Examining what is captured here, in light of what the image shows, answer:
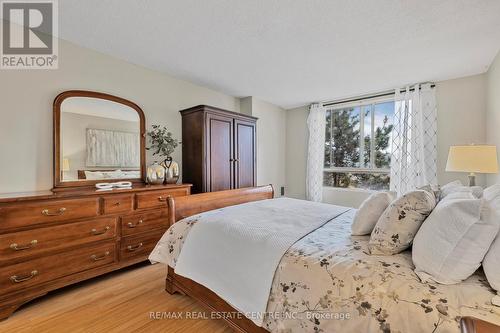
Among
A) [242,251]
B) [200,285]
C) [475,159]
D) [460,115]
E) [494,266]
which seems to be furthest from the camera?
[460,115]

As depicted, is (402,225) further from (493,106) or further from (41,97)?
(41,97)

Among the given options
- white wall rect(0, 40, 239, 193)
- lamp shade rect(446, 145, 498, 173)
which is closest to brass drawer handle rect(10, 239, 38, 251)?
white wall rect(0, 40, 239, 193)

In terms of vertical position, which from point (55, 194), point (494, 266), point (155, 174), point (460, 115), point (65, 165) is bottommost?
point (494, 266)

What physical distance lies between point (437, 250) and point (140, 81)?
316cm

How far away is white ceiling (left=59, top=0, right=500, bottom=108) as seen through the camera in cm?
173

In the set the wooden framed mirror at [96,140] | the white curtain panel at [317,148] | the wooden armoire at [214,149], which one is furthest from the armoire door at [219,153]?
the white curtain panel at [317,148]

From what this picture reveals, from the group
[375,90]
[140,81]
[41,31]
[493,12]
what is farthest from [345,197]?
[41,31]

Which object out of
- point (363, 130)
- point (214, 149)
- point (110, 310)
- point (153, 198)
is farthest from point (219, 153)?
point (363, 130)

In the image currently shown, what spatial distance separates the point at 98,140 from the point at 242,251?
2103 millimetres

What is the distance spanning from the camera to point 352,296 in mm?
1012

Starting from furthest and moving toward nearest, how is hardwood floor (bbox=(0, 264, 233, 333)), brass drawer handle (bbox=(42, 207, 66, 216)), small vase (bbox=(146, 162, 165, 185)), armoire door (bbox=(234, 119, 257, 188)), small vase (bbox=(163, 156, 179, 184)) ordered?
1. armoire door (bbox=(234, 119, 257, 188))
2. small vase (bbox=(163, 156, 179, 184))
3. small vase (bbox=(146, 162, 165, 185))
4. brass drawer handle (bbox=(42, 207, 66, 216))
5. hardwood floor (bbox=(0, 264, 233, 333))

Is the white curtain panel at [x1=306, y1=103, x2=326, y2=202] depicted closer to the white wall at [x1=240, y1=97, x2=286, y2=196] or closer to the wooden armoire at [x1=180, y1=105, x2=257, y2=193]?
the white wall at [x1=240, y1=97, x2=286, y2=196]

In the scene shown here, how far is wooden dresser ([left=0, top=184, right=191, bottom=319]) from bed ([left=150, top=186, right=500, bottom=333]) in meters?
1.25

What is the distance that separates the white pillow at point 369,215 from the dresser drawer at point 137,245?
2.06 m
